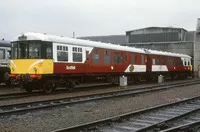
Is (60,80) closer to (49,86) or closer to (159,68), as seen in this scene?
(49,86)

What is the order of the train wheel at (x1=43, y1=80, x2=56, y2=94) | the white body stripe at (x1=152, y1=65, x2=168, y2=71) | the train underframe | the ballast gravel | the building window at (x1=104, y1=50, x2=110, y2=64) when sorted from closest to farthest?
the ballast gravel → the train underframe → the train wheel at (x1=43, y1=80, x2=56, y2=94) → the building window at (x1=104, y1=50, x2=110, y2=64) → the white body stripe at (x1=152, y1=65, x2=168, y2=71)

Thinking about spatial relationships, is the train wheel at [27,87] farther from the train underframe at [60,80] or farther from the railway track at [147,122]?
the railway track at [147,122]

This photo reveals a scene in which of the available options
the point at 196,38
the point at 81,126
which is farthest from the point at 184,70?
the point at 81,126

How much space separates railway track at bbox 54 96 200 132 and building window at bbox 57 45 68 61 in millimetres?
7668

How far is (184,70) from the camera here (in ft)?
125

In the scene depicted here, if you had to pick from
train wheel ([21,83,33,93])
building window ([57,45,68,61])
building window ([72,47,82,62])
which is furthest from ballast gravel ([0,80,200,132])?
building window ([72,47,82,62])

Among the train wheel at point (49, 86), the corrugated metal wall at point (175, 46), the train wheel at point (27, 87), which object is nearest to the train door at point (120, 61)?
the train wheel at point (49, 86)

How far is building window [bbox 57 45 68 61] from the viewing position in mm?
17828

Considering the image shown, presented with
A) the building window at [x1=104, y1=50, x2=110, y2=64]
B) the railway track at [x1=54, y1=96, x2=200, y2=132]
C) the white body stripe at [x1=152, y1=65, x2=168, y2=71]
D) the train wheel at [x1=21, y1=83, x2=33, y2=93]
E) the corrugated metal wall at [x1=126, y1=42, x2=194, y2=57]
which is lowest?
the railway track at [x1=54, y1=96, x2=200, y2=132]

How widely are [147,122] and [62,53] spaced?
385 inches

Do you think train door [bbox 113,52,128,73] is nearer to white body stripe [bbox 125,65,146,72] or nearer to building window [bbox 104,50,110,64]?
white body stripe [bbox 125,65,146,72]

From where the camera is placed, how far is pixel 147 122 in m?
9.34

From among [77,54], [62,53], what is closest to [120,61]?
[77,54]

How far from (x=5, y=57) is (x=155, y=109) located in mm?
13701
